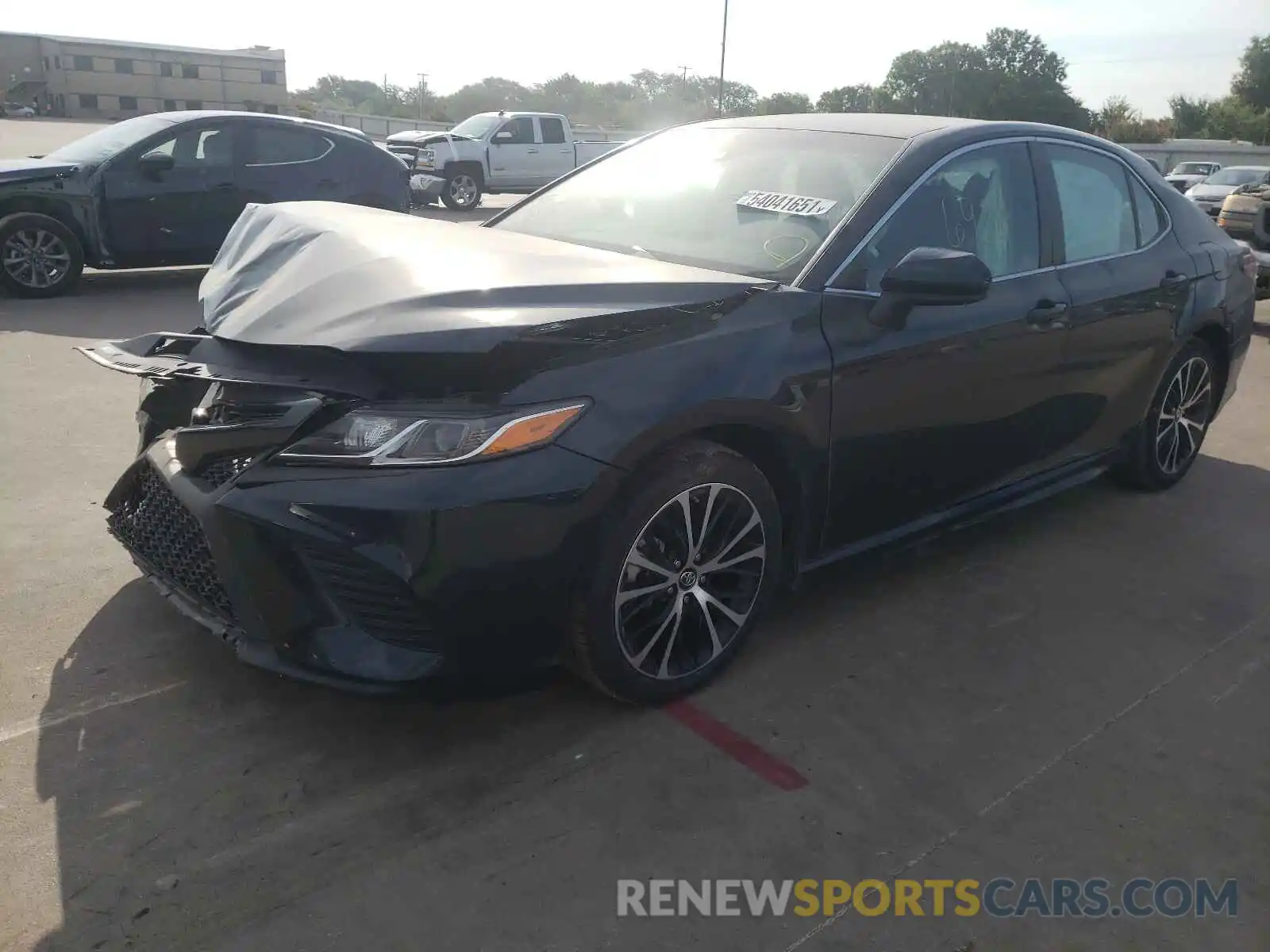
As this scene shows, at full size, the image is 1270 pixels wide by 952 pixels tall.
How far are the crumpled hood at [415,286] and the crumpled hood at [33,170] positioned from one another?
654 cm

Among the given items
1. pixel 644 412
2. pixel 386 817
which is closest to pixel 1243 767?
pixel 644 412

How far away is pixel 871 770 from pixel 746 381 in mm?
1083

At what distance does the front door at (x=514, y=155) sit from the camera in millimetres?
20531

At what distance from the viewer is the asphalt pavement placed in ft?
7.13

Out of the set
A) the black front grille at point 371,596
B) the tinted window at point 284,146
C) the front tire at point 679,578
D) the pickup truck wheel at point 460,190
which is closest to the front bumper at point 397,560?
the black front grille at point 371,596

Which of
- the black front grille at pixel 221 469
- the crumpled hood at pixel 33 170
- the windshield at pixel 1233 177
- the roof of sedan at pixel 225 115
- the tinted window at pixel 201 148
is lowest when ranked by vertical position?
the black front grille at pixel 221 469

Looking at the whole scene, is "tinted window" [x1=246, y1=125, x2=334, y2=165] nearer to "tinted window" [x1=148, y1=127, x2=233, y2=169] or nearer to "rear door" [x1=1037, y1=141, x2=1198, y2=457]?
"tinted window" [x1=148, y1=127, x2=233, y2=169]

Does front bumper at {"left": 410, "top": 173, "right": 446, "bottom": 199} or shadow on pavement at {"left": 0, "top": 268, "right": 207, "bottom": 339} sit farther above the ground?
front bumper at {"left": 410, "top": 173, "right": 446, "bottom": 199}

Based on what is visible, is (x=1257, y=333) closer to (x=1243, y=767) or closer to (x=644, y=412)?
(x=1243, y=767)

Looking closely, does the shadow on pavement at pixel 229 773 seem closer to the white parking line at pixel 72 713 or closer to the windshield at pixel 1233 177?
the white parking line at pixel 72 713

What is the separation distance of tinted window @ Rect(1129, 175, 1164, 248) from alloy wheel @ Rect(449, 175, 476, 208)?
56.0ft

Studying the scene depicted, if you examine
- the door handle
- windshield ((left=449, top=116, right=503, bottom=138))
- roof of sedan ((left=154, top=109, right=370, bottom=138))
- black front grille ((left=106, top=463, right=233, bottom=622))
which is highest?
windshield ((left=449, top=116, right=503, bottom=138))

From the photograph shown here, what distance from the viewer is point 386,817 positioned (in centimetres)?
244

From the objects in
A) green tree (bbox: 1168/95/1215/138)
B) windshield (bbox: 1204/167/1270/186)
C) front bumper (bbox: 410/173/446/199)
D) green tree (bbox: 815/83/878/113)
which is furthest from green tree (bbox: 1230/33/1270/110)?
front bumper (bbox: 410/173/446/199)
